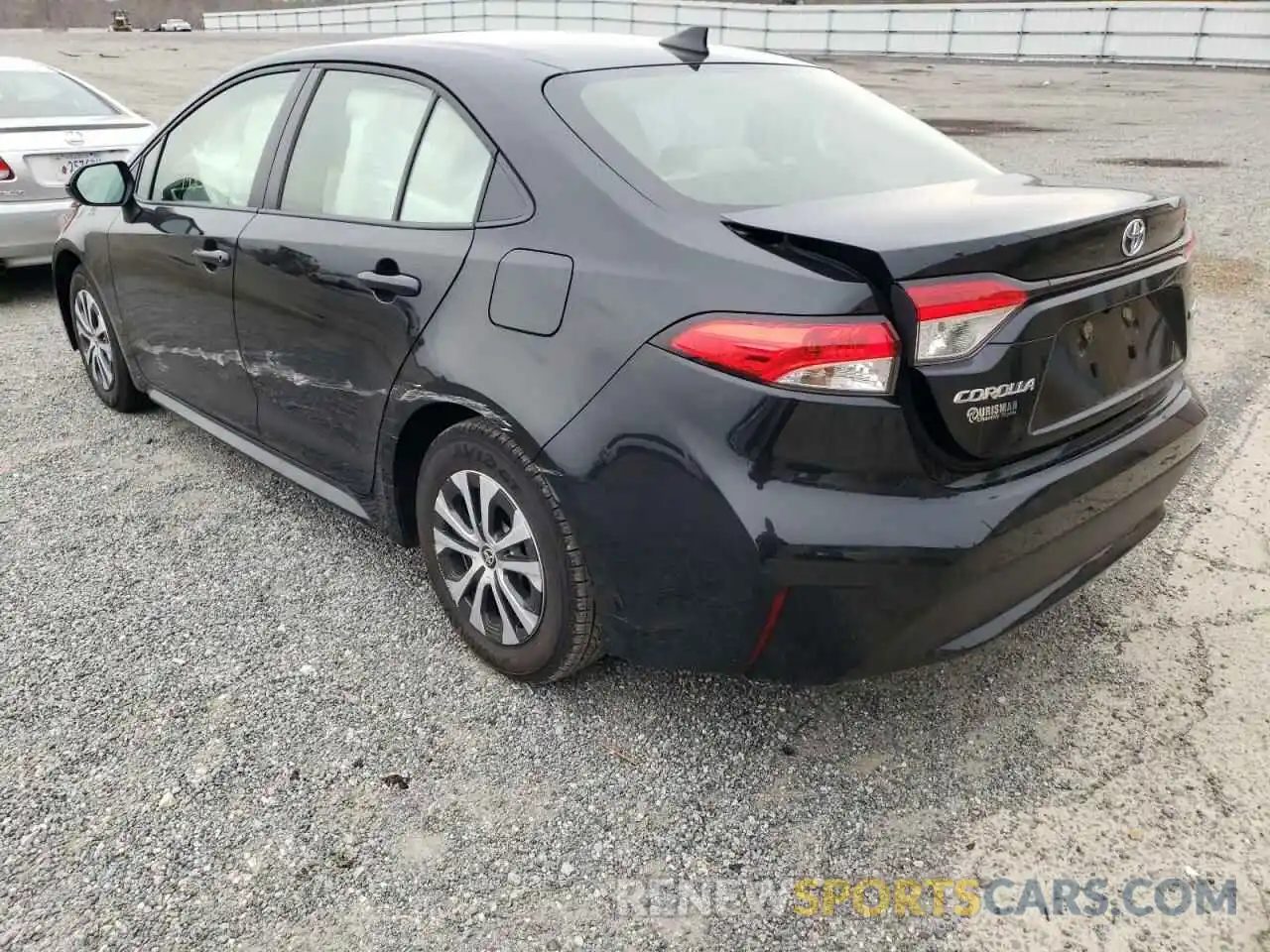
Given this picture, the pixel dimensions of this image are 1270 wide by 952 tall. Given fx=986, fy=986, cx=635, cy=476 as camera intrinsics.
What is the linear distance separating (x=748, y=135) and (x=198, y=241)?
1.99m

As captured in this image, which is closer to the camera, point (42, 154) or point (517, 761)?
point (517, 761)

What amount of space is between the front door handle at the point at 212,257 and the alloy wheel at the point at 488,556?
1256mm

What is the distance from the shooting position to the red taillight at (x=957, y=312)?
192cm

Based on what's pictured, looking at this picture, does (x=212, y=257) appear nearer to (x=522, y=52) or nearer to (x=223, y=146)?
(x=223, y=146)

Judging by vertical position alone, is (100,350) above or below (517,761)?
above

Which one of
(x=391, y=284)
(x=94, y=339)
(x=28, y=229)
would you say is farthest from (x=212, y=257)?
(x=28, y=229)

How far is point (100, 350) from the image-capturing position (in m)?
4.58

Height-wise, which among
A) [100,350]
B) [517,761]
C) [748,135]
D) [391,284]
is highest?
[748,135]

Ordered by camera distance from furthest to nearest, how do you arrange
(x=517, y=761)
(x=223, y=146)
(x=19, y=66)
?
(x=19, y=66), (x=223, y=146), (x=517, y=761)

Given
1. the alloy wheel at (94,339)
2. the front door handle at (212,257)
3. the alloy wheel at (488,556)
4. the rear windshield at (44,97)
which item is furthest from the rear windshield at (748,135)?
the rear windshield at (44,97)

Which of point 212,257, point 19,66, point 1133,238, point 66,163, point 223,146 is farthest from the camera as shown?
point 19,66

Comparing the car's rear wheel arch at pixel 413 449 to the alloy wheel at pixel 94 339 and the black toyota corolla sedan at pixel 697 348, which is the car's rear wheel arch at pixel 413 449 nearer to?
the black toyota corolla sedan at pixel 697 348

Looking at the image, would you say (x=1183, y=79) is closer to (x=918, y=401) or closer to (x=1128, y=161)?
(x=1128, y=161)

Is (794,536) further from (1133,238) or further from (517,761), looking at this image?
(1133,238)
